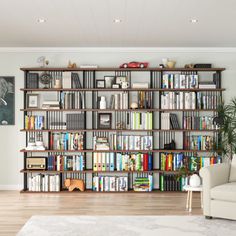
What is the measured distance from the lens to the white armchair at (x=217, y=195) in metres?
5.13

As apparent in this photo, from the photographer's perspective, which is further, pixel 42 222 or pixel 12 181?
pixel 12 181

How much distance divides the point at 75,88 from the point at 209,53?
2.50m

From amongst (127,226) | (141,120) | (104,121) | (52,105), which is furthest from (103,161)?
(127,226)

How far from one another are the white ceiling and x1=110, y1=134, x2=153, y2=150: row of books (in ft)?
5.28

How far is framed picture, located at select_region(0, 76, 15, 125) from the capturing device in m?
7.51

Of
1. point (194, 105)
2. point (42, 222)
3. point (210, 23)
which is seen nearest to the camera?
point (42, 222)

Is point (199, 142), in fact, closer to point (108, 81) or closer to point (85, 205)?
point (108, 81)

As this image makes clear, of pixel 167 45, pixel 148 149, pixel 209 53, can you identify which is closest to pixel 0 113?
pixel 148 149

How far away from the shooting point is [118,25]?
5746mm

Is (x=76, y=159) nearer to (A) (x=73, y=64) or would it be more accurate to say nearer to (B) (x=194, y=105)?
(A) (x=73, y=64)

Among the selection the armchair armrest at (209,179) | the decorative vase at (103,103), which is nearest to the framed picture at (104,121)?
the decorative vase at (103,103)

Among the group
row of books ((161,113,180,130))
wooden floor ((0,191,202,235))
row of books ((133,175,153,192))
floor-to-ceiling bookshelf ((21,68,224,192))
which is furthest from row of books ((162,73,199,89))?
wooden floor ((0,191,202,235))

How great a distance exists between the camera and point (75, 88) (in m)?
7.31

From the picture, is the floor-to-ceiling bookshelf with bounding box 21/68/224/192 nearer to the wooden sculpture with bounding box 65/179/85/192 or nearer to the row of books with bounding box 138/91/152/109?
the row of books with bounding box 138/91/152/109
